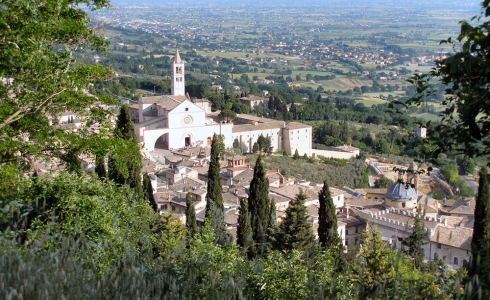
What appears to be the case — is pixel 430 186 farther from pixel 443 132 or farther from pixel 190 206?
pixel 443 132

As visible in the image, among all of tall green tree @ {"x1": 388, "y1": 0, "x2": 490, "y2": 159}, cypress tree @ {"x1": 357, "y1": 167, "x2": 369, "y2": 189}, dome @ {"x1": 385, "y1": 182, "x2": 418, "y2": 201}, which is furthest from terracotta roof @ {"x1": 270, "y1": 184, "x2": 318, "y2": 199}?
tall green tree @ {"x1": 388, "y1": 0, "x2": 490, "y2": 159}

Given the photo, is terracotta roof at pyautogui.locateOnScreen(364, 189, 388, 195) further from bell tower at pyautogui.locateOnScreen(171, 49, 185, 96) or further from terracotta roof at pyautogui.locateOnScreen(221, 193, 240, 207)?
bell tower at pyautogui.locateOnScreen(171, 49, 185, 96)

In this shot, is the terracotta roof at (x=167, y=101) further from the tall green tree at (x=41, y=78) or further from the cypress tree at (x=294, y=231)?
the tall green tree at (x=41, y=78)

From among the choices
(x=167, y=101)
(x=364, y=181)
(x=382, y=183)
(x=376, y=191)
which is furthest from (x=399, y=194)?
(x=167, y=101)

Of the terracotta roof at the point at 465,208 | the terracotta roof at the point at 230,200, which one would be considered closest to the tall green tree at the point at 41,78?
the terracotta roof at the point at 230,200

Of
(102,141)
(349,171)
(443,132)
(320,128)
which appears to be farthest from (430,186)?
(443,132)
